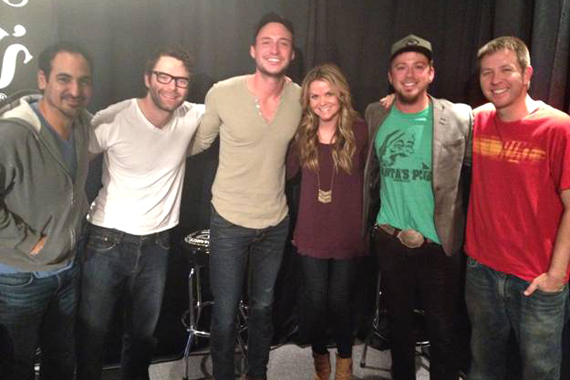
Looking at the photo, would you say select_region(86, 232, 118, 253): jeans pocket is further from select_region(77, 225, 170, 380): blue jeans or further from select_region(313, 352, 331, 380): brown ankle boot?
select_region(313, 352, 331, 380): brown ankle boot

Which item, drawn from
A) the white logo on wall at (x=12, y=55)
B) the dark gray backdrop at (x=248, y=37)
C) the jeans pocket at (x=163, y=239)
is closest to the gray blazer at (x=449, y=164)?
the dark gray backdrop at (x=248, y=37)

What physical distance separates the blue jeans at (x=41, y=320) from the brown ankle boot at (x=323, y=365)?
1.19 m

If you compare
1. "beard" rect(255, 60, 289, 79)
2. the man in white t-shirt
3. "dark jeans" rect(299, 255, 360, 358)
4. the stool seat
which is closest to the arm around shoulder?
the man in white t-shirt

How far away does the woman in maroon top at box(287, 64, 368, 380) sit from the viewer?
2.26 metres

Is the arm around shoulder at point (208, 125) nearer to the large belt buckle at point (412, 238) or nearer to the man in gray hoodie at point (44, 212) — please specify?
the man in gray hoodie at point (44, 212)

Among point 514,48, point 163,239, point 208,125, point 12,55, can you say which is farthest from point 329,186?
point 12,55

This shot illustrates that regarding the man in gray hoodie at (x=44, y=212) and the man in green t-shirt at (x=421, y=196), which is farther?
the man in green t-shirt at (x=421, y=196)

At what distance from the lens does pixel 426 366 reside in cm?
287

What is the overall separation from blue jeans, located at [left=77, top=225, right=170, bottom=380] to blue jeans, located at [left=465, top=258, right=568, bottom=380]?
4.60ft

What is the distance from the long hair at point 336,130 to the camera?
7.40 ft

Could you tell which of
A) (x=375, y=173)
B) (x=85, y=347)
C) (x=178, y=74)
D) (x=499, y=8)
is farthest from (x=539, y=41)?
(x=85, y=347)

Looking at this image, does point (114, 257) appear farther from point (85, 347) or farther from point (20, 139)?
point (20, 139)

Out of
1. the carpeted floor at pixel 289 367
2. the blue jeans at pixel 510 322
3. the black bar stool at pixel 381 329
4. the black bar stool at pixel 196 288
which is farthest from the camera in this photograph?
the black bar stool at pixel 381 329

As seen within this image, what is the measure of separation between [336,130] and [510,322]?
111cm
